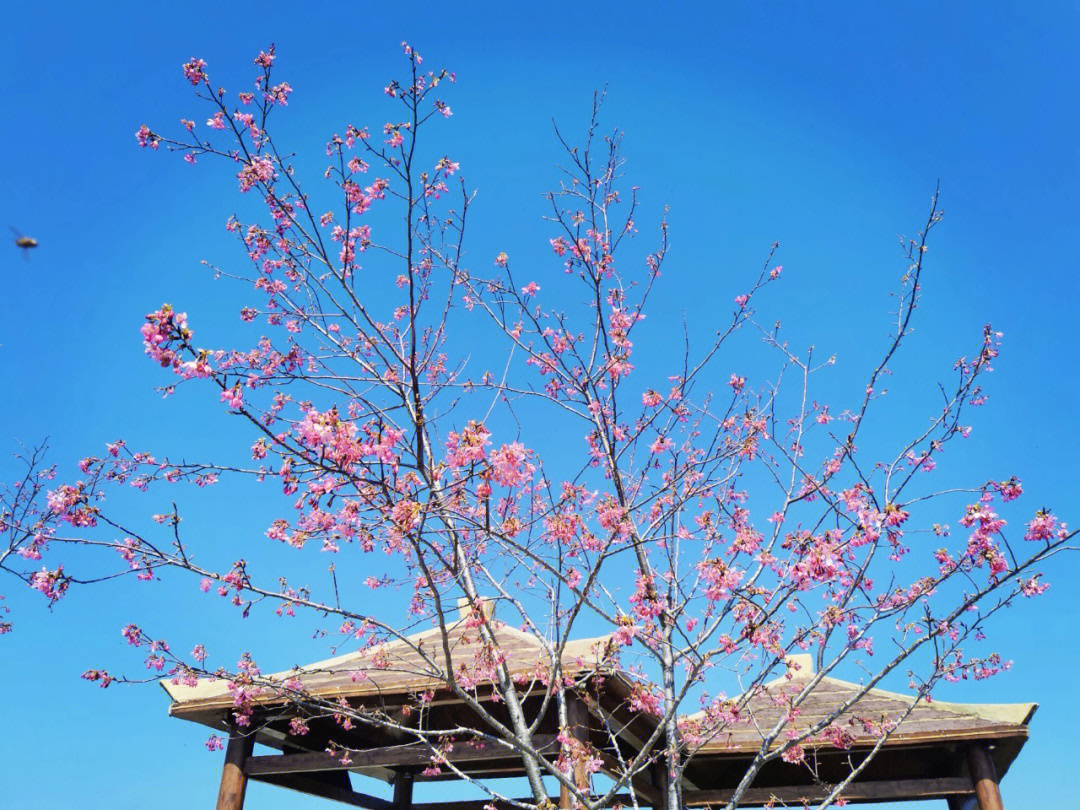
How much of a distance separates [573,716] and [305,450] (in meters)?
3.21

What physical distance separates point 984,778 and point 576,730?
137 inches

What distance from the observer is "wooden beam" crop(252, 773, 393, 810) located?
7406 mm

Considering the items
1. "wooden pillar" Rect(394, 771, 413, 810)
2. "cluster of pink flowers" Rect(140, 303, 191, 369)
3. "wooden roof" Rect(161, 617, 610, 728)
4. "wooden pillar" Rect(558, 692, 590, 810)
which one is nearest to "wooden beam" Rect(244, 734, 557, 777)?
"wooden pillar" Rect(558, 692, 590, 810)

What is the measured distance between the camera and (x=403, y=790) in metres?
8.55

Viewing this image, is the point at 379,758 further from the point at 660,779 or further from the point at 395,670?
the point at 660,779

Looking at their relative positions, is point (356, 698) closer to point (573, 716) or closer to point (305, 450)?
point (573, 716)

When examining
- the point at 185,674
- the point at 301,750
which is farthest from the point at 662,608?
the point at 301,750

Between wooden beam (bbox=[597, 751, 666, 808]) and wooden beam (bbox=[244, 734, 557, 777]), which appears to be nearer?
wooden beam (bbox=[244, 734, 557, 777])

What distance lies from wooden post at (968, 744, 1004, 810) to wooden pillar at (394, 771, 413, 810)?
520 centimetres

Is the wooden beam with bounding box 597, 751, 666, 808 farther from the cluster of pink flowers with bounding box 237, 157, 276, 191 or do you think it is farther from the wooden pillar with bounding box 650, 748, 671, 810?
the cluster of pink flowers with bounding box 237, 157, 276, 191

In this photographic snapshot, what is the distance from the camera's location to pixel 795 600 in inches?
199

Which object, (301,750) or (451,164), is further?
(301,750)

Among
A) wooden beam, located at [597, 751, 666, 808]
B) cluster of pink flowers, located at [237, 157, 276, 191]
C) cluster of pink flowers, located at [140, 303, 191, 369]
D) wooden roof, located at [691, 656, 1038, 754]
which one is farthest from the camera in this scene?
wooden beam, located at [597, 751, 666, 808]

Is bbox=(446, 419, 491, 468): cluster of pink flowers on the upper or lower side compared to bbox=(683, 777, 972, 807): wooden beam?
upper
